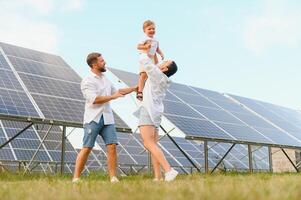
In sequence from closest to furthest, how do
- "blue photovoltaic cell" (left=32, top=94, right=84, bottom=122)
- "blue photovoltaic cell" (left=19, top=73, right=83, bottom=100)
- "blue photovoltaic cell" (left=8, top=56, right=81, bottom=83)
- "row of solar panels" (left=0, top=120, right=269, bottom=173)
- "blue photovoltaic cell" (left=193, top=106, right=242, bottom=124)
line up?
"blue photovoltaic cell" (left=32, top=94, right=84, bottom=122)
"blue photovoltaic cell" (left=19, top=73, right=83, bottom=100)
"blue photovoltaic cell" (left=8, top=56, right=81, bottom=83)
"row of solar panels" (left=0, top=120, right=269, bottom=173)
"blue photovoltaic cell" (left=193, top=106, right=242, bottom=124)

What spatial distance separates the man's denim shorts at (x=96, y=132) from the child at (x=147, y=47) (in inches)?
26.9

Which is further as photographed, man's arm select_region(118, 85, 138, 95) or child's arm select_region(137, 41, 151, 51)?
man's arm select_region(118, 85, 138, 95)

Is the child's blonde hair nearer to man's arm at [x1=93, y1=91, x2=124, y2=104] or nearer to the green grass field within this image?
man's arm at [x1=93, y1=91, x2=124, y2=104]

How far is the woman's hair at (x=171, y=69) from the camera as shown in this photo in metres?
6.08

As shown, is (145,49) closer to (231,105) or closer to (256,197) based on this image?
(256,197)

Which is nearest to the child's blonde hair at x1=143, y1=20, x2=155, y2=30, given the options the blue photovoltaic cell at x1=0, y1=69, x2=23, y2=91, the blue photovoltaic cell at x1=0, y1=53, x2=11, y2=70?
the blue photovoltaic cell at x1=0, y1=69, x2=23, y2=91

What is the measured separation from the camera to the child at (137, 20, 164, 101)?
19.5 ft

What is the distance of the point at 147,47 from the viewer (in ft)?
19.4

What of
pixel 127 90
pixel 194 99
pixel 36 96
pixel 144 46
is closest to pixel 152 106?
pixel 127 90

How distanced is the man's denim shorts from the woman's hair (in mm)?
1067

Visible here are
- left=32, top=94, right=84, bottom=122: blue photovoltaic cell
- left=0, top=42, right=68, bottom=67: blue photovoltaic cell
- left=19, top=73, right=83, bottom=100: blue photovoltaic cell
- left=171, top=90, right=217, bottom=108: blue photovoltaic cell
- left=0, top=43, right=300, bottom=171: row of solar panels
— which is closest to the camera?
left=32, top=94, right=84, bottom=122: blue photovoltaic cell

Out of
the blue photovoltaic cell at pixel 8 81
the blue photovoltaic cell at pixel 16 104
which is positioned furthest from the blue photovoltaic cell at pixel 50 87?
the blue photovoltaic cell at pixel 16 104

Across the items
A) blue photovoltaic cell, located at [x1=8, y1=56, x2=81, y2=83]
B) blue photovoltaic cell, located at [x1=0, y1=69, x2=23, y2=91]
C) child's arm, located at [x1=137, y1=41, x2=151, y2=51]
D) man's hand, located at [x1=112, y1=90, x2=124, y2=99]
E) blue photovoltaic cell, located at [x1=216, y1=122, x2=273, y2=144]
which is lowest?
blue photovoltaic cell, located at [x1=216, y1=122, x2=273, y2=144]

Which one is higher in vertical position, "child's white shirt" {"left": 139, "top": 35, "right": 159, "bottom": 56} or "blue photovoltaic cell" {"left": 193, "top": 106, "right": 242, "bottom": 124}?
"child's white shirt" {"left": 139, "top": 35, "right": 159, "bottom": 56}
